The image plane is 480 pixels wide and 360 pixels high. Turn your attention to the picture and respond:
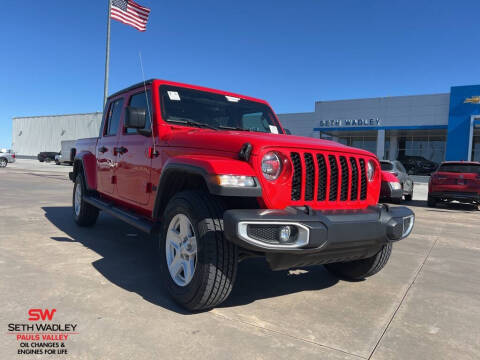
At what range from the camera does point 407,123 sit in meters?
30.9

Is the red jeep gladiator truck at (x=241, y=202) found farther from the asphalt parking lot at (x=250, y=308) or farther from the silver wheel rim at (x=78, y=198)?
the silver wheel rim at (x=78, y=198)

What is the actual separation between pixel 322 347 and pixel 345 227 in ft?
2.56

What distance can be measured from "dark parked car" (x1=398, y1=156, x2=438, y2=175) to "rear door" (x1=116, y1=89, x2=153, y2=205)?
32.8m

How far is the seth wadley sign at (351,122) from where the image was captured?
32.3m

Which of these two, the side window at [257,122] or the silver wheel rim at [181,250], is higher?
the side window at [257,122]

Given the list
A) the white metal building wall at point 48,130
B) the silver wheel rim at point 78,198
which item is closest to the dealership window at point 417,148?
the silver wheel rim at point 78,198

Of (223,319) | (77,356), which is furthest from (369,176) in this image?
(77,356)

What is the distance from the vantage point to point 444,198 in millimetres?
11055

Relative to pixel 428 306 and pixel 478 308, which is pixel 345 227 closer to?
pixel 428 306

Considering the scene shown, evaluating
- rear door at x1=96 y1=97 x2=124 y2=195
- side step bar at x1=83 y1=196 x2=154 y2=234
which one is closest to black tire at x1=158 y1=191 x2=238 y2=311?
side step bar at x1=83 y1=196 x2=154 y2=234

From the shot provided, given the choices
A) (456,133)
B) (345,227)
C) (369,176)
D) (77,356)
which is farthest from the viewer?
(456,133)

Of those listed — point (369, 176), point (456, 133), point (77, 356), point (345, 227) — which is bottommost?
point (77, 356)

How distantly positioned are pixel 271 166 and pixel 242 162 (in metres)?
0.23

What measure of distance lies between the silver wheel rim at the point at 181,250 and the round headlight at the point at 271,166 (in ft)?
2.26
